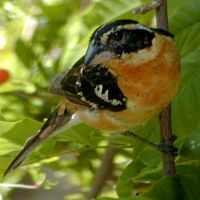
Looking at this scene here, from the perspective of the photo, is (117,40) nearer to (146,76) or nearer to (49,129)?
(146,76)

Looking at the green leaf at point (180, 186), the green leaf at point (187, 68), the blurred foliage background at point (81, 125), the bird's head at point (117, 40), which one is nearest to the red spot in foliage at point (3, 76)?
the blurred foliage background at point (81, 125)

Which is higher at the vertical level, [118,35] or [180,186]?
[118,35]

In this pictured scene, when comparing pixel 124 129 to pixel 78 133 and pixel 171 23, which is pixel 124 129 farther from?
pixel 171 23

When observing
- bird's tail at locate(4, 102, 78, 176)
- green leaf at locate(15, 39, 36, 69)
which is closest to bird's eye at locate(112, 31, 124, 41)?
bird's tail at locate(4, 102, 78, 176)

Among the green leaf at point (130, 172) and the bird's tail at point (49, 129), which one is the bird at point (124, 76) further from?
the green leaf at point (130, 172)

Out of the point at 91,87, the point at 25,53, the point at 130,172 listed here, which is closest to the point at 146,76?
the point at 91,87

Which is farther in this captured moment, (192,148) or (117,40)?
(117,40)
